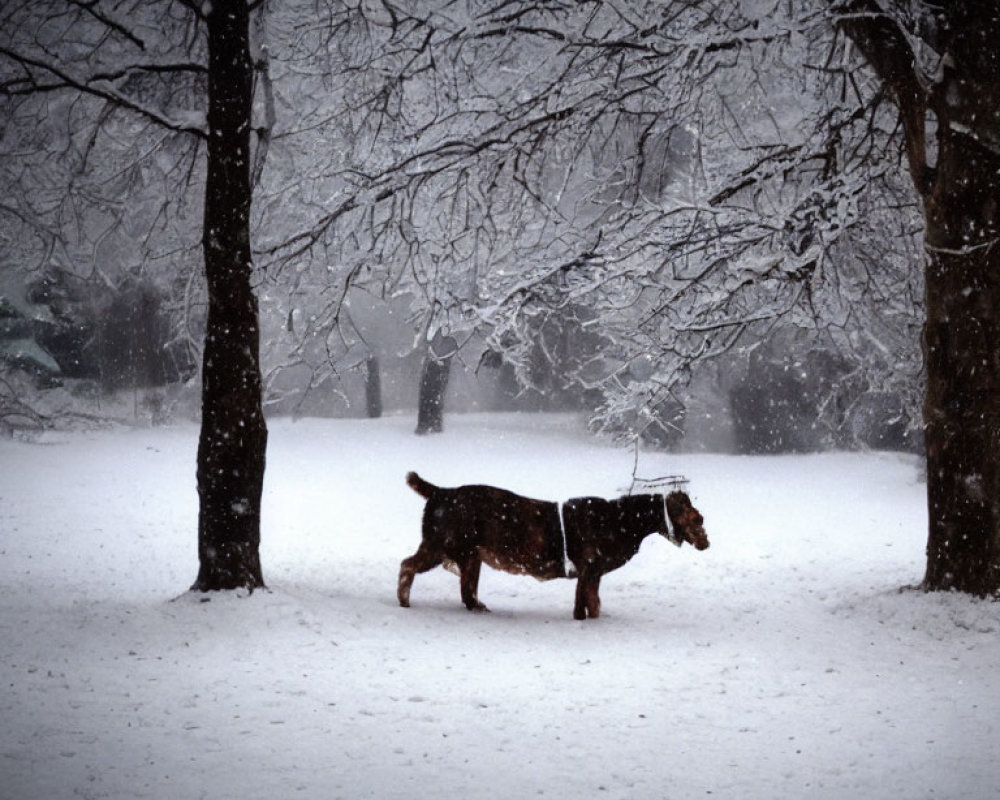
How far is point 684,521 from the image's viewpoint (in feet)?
27.2

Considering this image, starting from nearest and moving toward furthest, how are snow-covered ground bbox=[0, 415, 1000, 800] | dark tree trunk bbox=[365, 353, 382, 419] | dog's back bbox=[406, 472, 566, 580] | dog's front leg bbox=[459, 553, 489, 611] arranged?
Result: snow-covered ground bbox=[0, 415, 1000, 800], dog's back bbox=[406, 472, 566, 580], dog's front leg bbox=[459, 553, 489, 611], dark tree trunk bbox=[365, 353, 382, 419]

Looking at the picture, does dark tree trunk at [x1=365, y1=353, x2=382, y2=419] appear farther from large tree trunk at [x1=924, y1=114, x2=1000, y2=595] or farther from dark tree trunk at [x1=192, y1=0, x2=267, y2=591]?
large tree trunk at [x1=924, y1=114, x2=1000, y2=595]

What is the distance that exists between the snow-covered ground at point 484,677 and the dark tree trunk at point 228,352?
1.63 ft

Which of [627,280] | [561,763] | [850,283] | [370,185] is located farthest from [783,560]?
[561,763]

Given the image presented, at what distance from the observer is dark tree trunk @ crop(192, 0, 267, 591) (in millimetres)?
7891

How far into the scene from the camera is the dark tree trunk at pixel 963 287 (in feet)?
25.8

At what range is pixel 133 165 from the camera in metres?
8.97

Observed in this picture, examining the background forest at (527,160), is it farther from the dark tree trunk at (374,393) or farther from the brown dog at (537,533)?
the dark tree trunk at (374,393)

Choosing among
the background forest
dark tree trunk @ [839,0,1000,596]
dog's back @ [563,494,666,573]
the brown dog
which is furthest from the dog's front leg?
dark tree trunk @ [839,0,1000,596]

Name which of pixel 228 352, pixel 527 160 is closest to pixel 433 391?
pixel 527 160

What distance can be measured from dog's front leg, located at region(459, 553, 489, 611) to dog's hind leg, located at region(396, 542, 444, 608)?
24cm

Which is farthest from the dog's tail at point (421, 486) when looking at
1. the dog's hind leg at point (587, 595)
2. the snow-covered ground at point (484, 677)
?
the dog's hind leg at point (587, 595)

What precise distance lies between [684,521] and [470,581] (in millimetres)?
1990

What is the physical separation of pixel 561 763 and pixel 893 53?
268 inches
